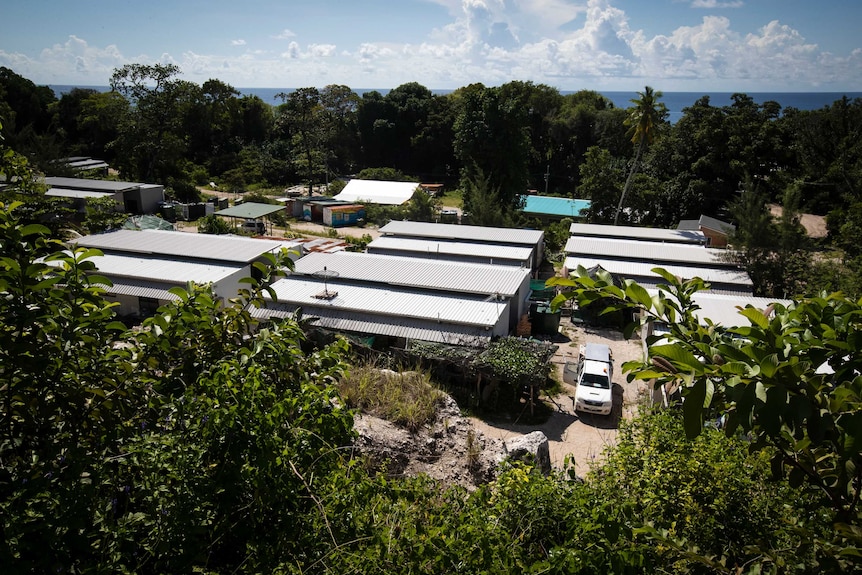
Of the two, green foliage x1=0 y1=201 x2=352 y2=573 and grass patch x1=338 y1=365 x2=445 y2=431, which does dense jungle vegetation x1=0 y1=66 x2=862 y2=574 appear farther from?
grass patch x1=338 y1=365 x2=445 y2=431

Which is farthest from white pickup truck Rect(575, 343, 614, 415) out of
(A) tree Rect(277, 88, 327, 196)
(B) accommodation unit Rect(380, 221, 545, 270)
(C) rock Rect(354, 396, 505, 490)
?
(A) tree Rect(277, 88, 327, 196)

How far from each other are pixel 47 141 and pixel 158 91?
1051 cm

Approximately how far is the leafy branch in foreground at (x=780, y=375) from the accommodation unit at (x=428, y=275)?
52.1ft

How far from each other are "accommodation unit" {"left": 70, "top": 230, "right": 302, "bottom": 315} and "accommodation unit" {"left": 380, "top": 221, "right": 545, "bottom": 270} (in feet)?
22.5

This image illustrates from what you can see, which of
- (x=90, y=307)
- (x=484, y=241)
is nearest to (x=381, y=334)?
(x=484, y=241)

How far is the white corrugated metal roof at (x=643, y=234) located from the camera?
28.5m

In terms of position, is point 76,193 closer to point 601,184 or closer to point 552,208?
point 552,208

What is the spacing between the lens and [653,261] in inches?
978

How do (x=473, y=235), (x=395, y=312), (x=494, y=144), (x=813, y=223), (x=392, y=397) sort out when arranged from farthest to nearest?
1. (x=813, y=223)
2. (x=494, y=144)
3. (x=473, y=235)
4. (x=395, y=312)
5. (x=392, y=397)

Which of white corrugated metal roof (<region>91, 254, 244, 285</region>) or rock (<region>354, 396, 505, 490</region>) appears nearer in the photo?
rock (<region>354, 396, 505, 490</region>)

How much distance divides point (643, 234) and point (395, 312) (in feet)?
55.7

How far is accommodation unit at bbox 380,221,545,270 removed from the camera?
Result: 90.2ft

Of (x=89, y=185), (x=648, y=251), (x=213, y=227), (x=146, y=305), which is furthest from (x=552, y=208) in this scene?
(x=89, y=185)

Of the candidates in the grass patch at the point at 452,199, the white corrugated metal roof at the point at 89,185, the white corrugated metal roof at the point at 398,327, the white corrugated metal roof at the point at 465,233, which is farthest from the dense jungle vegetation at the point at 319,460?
the grass patch at the point at 452,199
